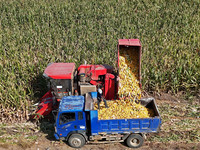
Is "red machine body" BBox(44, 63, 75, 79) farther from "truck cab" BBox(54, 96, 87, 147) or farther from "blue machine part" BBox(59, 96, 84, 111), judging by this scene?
"truck cab" BBox(54, 96, 87, 147)

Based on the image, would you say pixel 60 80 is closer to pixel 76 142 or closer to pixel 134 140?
pixel 76 142

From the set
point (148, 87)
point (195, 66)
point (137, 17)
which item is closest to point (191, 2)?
point (137, 17)

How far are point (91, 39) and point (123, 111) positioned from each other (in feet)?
23.9

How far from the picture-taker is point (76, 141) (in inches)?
331

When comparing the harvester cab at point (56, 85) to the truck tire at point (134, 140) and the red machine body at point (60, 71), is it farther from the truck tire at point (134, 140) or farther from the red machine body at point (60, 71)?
the truck tire at point (134, 140)

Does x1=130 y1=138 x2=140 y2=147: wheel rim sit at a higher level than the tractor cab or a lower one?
lower

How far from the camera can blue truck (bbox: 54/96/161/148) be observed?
26.2 ft

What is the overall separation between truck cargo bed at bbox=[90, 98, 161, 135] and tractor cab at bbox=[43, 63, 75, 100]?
83.6 inches

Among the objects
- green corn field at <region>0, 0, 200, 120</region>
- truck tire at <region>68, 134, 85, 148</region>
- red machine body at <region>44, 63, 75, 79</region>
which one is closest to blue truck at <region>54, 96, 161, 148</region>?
truck tire at <region>68, 134, 85, 148</region>

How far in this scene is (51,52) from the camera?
13.2m

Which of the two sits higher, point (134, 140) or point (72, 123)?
point (72, 123)

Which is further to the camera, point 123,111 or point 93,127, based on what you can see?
point 123,111

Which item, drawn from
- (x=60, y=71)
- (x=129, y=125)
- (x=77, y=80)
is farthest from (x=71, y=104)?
(x=129, y=125)

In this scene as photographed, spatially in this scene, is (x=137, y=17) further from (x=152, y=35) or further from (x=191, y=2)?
(x=191, y=2)
